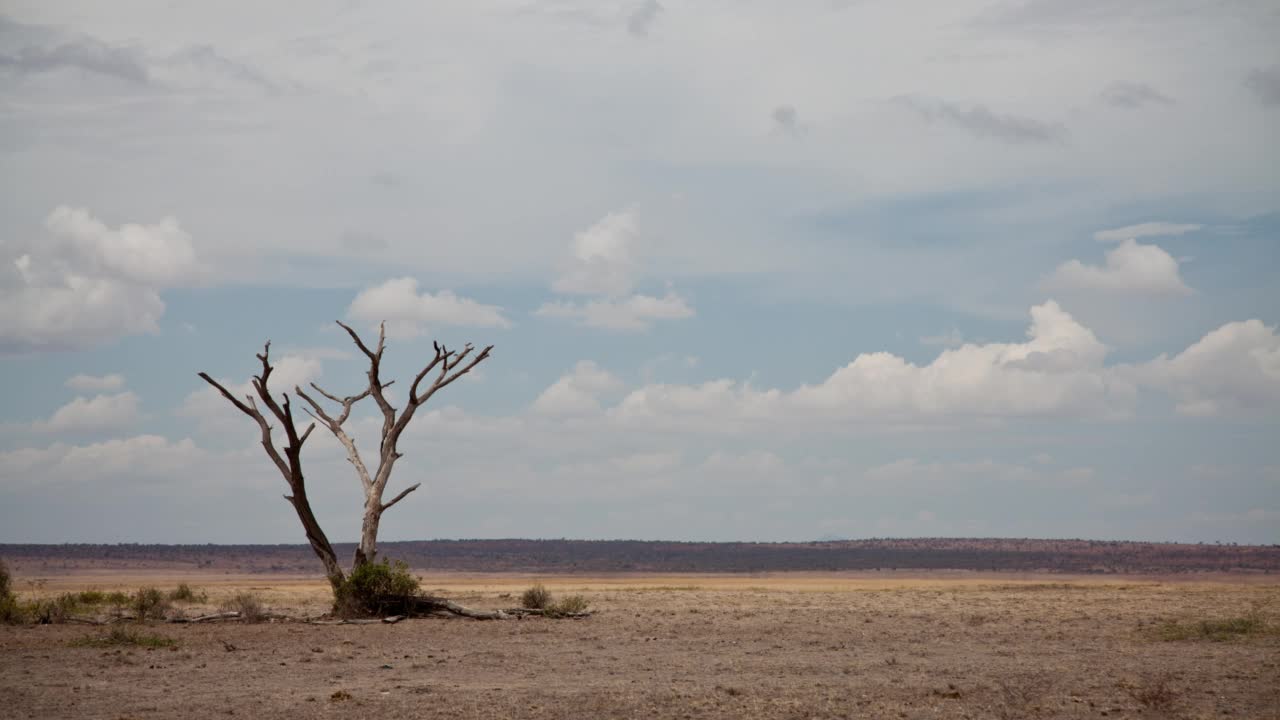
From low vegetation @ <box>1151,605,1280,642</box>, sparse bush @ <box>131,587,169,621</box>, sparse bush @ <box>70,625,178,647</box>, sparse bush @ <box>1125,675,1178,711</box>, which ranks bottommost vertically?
sparse bush @ <box>1125,675,1178,711</box>

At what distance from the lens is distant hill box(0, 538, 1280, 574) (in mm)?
103125

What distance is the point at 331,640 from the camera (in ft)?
79.8

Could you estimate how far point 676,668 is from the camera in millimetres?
19422

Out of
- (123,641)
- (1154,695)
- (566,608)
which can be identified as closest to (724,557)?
(566,608)

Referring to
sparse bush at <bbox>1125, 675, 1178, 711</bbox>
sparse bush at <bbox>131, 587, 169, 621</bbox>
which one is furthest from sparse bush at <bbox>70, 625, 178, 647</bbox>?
sparse bush at <bbox>1125, 675, 1178, 711</bbox>

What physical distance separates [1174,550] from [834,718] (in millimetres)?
106884

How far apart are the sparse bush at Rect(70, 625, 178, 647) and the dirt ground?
364mm

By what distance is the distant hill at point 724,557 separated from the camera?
103 m

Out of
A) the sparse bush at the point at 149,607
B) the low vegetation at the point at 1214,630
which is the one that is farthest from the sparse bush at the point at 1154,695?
the sparse bush at the point at 149,607

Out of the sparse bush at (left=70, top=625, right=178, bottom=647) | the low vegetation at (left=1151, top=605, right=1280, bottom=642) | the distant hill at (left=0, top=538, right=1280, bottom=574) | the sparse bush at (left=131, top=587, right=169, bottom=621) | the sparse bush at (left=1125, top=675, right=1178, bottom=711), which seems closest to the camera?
the sparse bush at (left=1125, top=675, right=1178, bottom=711)

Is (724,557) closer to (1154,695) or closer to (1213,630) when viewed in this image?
(1213,630)

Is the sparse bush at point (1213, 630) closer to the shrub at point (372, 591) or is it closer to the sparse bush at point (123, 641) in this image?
the shrub at point (372, 591)

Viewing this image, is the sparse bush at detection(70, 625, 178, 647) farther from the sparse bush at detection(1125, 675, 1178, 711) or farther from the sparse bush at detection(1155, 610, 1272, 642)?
the sparse bush at detection(1155, 610, 1272, 642)

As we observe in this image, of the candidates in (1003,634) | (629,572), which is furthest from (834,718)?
(629,572)
